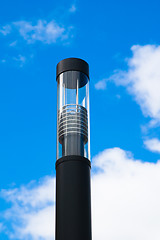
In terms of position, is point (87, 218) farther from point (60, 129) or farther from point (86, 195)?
point (60, 129)

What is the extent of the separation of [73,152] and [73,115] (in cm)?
69

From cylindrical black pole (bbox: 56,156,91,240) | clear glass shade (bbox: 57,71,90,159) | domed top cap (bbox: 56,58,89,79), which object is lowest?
cylindrical black pole (bbox: 56,156,91,240)

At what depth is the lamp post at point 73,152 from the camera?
7.28 m

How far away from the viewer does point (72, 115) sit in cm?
810

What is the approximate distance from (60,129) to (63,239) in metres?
2.00

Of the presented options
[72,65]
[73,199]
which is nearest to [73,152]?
[73,199]

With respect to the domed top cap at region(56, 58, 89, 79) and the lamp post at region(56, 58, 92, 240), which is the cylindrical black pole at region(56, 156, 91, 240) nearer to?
the lamp post at region(56, 58, 92, 240)

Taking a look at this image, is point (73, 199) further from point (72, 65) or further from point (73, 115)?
point (72, 65)

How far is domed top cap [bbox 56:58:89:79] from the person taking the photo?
8586mm

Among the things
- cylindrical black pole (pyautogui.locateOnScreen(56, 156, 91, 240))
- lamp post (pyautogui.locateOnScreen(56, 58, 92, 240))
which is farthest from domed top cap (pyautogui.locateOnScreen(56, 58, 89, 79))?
cylindrical black pole (pyautogui.locateOnScreen(56, 156, 91, 240))

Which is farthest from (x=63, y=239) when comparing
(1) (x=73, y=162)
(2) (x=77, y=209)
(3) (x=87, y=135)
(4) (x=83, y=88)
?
(4) (x=83, y=88)

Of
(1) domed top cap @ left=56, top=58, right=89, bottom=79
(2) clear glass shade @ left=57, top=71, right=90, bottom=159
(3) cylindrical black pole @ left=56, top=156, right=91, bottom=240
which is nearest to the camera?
(3) cylindrical black pole @ left=56, top=156, right=91, bottom=240

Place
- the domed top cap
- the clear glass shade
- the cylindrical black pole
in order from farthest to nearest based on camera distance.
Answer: the domed top cap
the clear glass shade
the cylindrical black pole

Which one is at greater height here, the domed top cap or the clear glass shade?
the domed top cap
